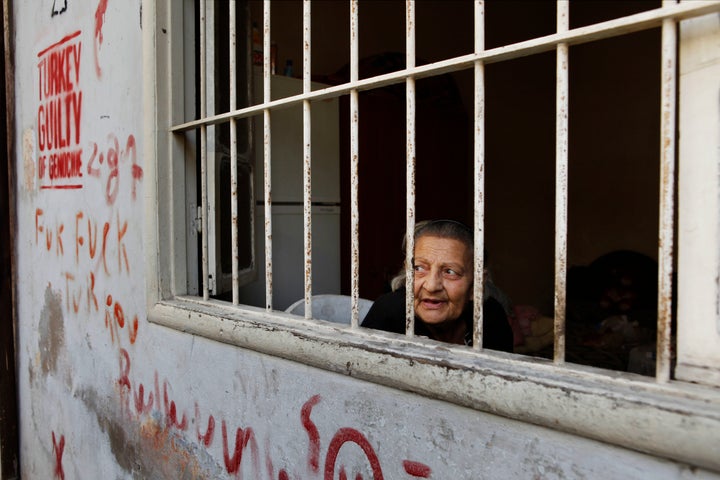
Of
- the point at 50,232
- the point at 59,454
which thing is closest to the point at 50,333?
the point at 50,232

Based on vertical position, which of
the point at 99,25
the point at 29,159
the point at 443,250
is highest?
the point at 99,25

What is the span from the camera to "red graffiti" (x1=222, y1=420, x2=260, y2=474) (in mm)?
1822

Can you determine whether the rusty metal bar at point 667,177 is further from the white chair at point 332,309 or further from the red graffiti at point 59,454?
the red graffiti at point 59,454

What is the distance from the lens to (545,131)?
20.7 feet

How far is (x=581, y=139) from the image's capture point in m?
6.14

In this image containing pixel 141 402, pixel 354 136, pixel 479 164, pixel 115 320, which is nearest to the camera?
pixel 479 164

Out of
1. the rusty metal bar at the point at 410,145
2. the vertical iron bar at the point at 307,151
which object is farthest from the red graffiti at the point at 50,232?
the rusty metal bar at the point at 410,145

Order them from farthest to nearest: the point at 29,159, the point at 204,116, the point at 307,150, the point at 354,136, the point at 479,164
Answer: the point at 29,159 → the point at 204,116 → the point at 307,150 → the point at 354,136 → the point at 479,164

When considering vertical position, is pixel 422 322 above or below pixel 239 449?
above

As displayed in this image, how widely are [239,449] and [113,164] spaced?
4.61 feet

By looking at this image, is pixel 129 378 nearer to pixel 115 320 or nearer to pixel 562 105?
pixel 115 320

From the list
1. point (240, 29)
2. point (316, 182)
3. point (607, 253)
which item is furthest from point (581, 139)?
point (240, 29)

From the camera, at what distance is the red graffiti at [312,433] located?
1.59 metres

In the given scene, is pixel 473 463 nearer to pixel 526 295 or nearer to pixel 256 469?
pixel 256 469
